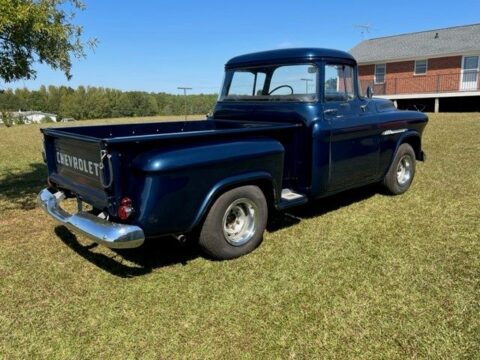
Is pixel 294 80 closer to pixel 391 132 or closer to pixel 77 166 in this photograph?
pixel 391 132

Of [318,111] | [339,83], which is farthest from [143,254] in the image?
[339,83]

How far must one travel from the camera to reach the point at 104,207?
11.8 ft

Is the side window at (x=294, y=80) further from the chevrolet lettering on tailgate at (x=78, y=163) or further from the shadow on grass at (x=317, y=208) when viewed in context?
the chevrolet lettering on tailgate at (x=78, y=163)

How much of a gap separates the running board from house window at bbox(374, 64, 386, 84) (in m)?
25.1

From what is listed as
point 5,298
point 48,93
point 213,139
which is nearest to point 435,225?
point 213,139

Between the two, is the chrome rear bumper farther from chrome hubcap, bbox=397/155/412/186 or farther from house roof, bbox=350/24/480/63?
house roof, bbox=350/24/480/63

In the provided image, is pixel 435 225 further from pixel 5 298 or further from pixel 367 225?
pixel 5 298

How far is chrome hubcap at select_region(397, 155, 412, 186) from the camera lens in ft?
20.9

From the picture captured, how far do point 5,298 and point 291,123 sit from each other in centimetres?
321

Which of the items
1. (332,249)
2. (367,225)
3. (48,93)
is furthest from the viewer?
→ (48,93)

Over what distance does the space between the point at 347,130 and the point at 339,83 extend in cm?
62

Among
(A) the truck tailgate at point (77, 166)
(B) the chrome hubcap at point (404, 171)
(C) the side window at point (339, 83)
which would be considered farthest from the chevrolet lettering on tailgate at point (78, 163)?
(B) the chrome hubcap at point (404, 171)

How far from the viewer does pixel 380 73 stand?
27.7 m

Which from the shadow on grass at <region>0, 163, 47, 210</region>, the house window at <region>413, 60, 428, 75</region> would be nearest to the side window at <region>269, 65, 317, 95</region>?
the shadow on grass at <region>0, 163, 47, 210</region>
